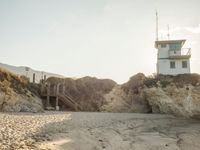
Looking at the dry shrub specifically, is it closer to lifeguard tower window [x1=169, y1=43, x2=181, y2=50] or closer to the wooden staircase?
the wooden staircase

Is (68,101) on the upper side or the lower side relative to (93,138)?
upper

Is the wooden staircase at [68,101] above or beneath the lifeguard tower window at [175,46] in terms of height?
beneath

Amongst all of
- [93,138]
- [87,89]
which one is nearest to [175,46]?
[87,89]

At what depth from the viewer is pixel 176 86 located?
34375 mm

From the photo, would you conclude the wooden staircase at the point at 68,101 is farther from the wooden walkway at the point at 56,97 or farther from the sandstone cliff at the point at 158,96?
the sandstone cliff at the point at 158,96

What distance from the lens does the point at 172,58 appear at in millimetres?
42312

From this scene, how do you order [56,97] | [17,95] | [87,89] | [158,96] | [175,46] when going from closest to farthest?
[17,95] → [158,96] → [56,97] → [87,89] → [175,46]

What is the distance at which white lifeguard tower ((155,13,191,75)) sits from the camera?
4181cm

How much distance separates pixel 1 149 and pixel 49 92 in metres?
24.3

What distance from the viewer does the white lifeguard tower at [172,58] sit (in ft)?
137

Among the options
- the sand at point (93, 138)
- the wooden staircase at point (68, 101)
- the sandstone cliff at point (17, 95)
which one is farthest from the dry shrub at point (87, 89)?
the sand at point (93, 138)

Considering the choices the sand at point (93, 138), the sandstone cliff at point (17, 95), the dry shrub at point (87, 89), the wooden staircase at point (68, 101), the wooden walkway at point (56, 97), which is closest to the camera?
the sand at point (93, 138)

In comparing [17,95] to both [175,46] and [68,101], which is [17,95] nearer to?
[68,101]

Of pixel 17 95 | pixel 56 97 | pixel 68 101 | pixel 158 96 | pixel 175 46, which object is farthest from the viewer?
pixel 175 46
